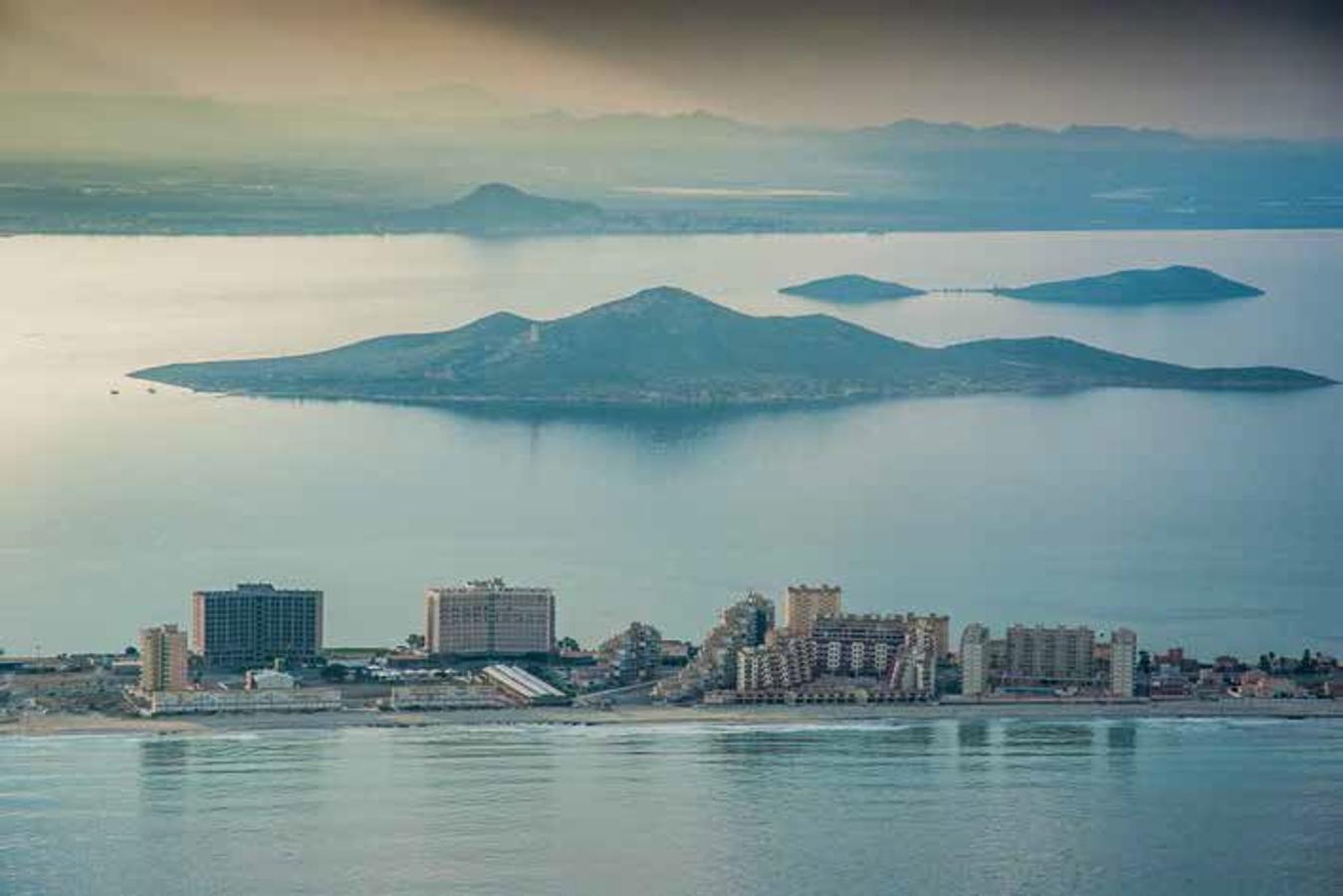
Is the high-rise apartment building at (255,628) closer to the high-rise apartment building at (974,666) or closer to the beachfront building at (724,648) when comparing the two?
the beachfront building at (724,648)

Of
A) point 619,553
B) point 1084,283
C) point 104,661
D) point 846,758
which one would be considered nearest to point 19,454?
point 619,553

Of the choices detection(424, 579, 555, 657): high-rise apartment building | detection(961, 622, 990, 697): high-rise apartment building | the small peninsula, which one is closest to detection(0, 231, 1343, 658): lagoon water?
the small peninsula

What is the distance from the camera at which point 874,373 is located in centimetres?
2223

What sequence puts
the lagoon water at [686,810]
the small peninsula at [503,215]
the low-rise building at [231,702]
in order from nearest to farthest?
1. the lagoon water at [686,810]
2. the low-rise building at [231,702]
3. the small peninsula at [503,215]

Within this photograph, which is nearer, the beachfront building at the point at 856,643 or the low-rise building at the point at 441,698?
the low-rise building at the point at 441,698

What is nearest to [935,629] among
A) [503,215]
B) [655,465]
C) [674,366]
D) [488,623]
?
[488,623]

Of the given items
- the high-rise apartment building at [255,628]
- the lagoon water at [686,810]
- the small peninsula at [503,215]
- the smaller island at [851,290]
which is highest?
the small peninsula at [503,215]

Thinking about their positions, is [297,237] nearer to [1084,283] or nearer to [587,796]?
[1084,283]

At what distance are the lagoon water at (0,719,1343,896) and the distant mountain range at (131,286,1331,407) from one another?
8.86 meters

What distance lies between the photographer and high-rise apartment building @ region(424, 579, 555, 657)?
13.9 m

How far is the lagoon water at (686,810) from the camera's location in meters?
10.8

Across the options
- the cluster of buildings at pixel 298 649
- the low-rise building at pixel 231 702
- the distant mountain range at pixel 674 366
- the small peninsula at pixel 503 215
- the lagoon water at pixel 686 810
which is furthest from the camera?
the small peninsula at pixel 503 215

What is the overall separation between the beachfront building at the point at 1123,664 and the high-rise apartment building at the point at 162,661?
9.51ft

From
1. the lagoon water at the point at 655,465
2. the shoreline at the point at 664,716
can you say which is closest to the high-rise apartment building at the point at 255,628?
the lagoon water at the point at 655,465
